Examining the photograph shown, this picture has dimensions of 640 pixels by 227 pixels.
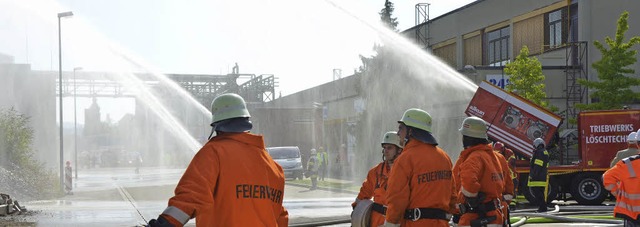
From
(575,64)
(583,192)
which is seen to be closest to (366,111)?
(575,64)

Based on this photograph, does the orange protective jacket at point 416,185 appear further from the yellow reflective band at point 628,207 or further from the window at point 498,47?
the window at point 498,47

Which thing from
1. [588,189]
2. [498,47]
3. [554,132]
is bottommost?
[588,189]

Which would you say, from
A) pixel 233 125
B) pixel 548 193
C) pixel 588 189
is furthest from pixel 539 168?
pixel 233 125

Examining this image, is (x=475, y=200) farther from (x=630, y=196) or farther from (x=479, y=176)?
(x=630, y=196)

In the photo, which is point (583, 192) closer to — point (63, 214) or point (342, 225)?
point (342, 225)

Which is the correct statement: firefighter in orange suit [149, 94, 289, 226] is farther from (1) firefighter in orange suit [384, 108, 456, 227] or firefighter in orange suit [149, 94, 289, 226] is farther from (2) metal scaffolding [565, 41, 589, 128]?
(2) metal scaffolding [565, 41, 589, 128]

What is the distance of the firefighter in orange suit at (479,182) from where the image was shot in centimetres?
729

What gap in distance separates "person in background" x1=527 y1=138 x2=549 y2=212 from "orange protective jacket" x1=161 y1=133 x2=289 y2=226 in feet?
39.5

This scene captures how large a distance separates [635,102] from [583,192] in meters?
10.7

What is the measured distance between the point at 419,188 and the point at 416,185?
0.11 ft

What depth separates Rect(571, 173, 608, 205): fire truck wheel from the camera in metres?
18.7

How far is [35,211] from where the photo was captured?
19047 millimetres

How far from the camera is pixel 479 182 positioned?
7.43 metres


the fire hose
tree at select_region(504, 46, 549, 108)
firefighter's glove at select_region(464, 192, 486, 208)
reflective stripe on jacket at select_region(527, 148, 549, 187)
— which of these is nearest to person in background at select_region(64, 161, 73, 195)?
tree at select_region(504, 46, 549, 108)
